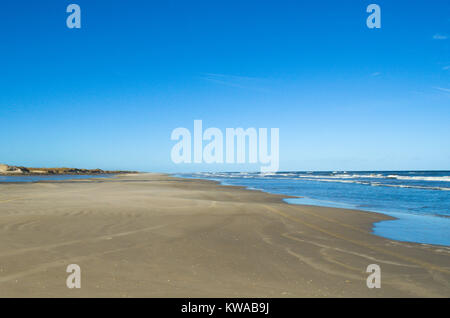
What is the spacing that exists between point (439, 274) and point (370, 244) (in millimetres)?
2577

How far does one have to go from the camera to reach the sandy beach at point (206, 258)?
491cm

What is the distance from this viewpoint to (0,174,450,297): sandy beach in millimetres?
4910

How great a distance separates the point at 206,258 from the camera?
Result: 6.62 metres

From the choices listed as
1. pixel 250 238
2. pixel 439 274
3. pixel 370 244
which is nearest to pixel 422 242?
pixel 370 244

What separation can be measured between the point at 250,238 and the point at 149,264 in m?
3.59

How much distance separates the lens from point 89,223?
34.2 ft
